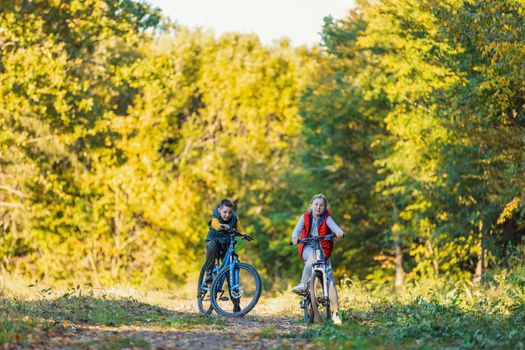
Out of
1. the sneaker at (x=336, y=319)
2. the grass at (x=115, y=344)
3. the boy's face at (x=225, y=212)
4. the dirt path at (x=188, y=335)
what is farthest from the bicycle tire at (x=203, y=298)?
the grass at (x=115, y=344)

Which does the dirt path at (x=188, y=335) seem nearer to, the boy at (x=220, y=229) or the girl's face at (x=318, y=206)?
the boy at (x=220, y=229)

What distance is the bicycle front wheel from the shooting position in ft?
38.2

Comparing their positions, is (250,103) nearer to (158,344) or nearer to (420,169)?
(420,169)

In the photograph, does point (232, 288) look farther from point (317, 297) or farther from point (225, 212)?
point (317, 297)

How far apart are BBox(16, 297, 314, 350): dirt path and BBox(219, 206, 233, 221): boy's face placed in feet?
5.06

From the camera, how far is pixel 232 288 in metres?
11.7

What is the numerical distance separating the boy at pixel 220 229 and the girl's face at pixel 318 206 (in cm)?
156

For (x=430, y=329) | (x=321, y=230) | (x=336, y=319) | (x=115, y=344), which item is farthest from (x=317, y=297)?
(x=115, y=344)

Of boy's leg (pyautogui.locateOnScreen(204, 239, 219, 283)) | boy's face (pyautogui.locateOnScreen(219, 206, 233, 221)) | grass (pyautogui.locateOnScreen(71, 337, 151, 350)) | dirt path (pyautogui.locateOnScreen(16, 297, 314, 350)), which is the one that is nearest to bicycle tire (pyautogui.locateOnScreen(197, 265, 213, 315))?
boy's leg (pyautogui.locateOnScreen(204, 239, 219, 283))

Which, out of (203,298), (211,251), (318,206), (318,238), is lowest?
(203,298)

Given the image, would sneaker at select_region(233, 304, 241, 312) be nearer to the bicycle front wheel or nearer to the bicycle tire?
the bicycle front wheel

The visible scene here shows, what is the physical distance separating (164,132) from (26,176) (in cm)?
702

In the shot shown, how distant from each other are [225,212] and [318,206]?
167 centimetres

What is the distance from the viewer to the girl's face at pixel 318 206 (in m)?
10.6
